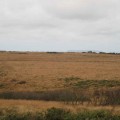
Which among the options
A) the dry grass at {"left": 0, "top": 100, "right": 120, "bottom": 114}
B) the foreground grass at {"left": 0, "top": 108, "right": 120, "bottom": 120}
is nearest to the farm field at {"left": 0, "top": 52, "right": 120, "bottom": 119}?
the dry grass at {"left": 0, "top": 100, "right": 120, "bottom": 114}

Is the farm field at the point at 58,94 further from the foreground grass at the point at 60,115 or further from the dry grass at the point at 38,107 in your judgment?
the foreground grass at the point at 60,115

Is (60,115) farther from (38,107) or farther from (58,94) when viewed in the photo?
(58,94)

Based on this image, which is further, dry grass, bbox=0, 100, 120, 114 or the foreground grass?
dry grass, bbox=0, 100, 120, 114

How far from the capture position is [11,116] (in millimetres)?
28859

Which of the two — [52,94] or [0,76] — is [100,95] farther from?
[0,76]

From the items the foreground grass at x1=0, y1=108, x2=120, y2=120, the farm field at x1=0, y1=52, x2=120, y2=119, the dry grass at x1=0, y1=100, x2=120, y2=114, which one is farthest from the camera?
the farm field at x1=0, y1=52, x2=120, y2=119

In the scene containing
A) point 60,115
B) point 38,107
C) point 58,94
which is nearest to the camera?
point 60,115

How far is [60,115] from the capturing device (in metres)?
29.3

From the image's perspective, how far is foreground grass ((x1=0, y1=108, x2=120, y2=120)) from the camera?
2848 cm

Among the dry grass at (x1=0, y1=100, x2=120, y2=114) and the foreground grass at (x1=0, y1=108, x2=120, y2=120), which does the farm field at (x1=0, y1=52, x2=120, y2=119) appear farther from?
the foreground grass at (x1=0, y1=108, x2=120, y2=120)

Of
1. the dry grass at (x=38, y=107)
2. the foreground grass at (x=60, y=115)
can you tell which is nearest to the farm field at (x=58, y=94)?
the dry grass at (x=38, y=107)

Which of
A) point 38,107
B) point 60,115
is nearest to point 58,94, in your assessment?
point 38,107

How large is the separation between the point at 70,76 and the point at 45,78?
17.0 feet

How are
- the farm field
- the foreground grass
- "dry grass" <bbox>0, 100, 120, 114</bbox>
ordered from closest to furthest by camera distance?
1. the foreground grass
2. "dry grass" <bbox>0, 100, 120, 114</bbox>
3. the farm field
